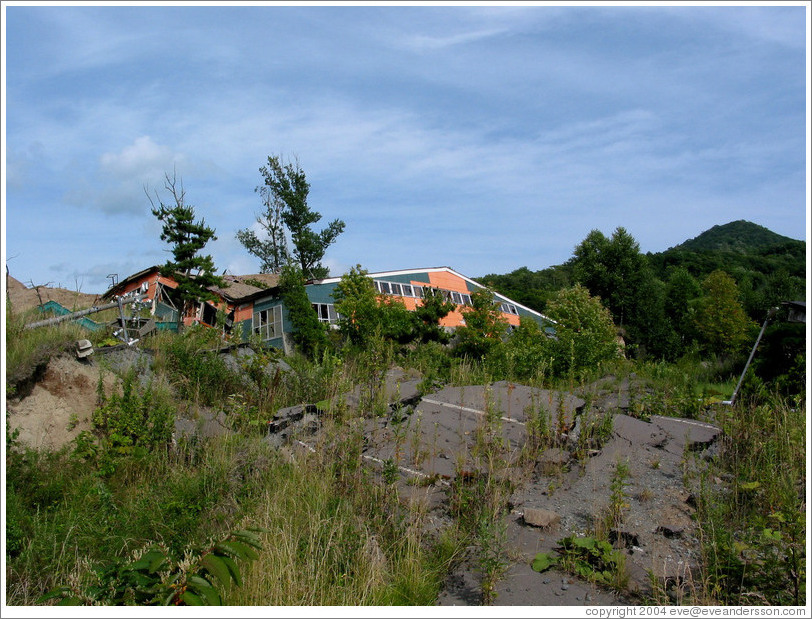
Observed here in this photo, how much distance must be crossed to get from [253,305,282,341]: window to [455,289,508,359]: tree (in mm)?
8295

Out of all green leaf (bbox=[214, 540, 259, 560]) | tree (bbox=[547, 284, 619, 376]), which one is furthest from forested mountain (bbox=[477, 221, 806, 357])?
green leaf (bbox=[214, 540, 259, 560])

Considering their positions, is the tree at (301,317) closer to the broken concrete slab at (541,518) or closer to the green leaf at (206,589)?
the broken concrete slab at (541,518)

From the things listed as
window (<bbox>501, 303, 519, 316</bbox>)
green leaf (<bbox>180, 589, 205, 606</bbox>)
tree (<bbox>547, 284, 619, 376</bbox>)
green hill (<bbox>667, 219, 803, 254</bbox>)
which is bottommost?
green leaf (<bbox>180, 589, 205, 606</bbox>)

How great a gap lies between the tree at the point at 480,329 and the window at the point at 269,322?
829 centimetres

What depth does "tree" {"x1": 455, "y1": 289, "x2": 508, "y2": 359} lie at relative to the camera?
2088 centimetres

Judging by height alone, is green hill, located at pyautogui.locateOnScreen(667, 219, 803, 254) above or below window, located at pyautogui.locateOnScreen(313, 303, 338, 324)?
above

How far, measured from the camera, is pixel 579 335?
47.1 feet

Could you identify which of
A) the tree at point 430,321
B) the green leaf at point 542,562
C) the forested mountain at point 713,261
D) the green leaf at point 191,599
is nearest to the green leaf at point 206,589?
the green leaf at point 191,599

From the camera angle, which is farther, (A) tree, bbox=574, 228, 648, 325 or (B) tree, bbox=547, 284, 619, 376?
(A) tree, bbox=574, 228, 648, 325

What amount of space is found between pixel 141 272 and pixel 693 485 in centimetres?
3041

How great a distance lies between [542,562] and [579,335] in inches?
382

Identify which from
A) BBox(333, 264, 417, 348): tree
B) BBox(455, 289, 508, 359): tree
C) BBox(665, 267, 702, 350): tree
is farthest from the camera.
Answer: BBox(665, 267, 702, 350): tree

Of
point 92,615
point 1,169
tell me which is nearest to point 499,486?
point 92,615

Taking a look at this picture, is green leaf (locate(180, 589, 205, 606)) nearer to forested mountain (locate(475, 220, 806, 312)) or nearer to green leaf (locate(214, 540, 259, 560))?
green leaf (locate(214, 540, 259, 560))
